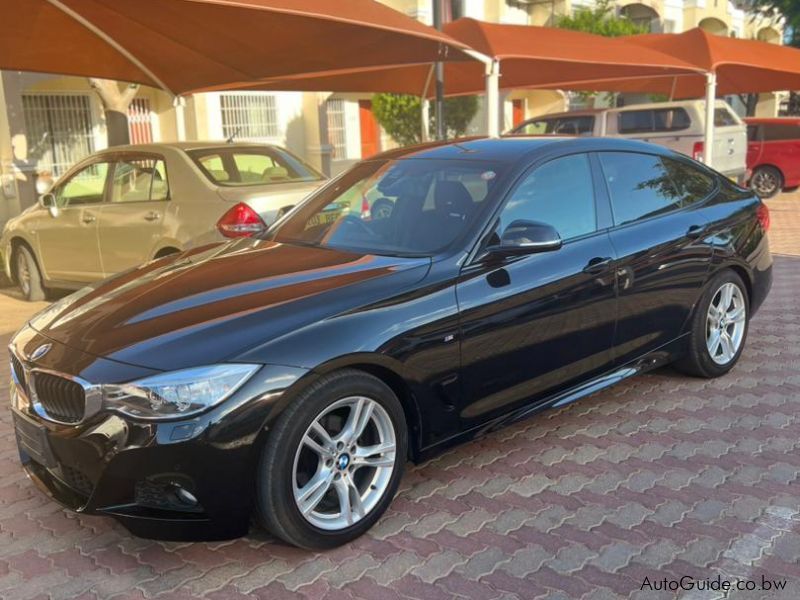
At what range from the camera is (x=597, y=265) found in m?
4.05

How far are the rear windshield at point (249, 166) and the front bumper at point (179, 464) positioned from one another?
13.2 feet

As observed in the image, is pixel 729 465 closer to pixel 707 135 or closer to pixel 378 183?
pixel 378 183

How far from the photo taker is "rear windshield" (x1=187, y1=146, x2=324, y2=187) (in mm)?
6695

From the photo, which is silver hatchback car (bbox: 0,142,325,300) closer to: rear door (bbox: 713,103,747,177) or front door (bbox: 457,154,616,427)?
front door (bbox: 457,154,616,427)

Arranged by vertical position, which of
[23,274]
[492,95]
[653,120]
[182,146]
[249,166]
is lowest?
[23,274]

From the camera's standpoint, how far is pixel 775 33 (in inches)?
1512

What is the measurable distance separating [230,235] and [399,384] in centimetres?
328

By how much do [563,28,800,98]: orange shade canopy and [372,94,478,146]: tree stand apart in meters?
4.09

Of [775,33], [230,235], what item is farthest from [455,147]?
[775,33]

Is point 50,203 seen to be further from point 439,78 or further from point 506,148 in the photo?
point 506,148

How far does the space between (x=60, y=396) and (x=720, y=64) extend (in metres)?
13.4

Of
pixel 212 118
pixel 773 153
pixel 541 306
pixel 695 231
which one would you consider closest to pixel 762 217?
pixel 695 231

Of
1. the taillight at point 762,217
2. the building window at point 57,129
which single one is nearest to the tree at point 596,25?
the building window at point 57,129

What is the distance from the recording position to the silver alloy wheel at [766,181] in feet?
54.6
